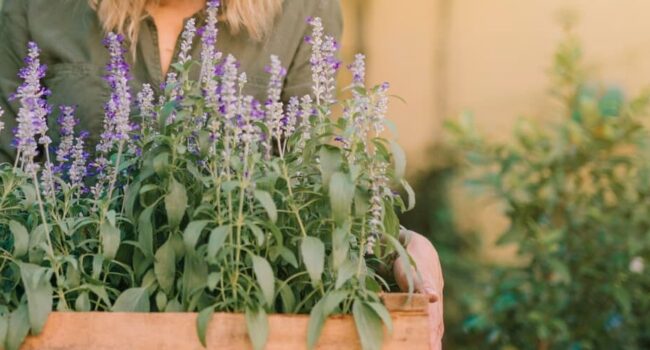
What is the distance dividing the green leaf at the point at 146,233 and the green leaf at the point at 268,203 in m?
0.19

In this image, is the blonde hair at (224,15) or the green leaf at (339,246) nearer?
the green leaf at (339,246)

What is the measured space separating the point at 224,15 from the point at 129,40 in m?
0.23

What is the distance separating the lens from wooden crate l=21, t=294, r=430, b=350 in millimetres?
1545

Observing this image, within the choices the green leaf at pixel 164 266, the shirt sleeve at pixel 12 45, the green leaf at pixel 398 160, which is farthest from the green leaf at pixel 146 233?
the shirt sleeve at pixel 12 45

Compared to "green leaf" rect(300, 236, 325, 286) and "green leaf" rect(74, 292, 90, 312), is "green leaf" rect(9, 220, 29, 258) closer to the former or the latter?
"green leaf" rect(74, 292, 90, 312)

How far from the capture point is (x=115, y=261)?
5.53 ft

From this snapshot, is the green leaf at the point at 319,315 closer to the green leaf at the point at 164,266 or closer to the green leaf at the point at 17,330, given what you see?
the green leaf at the point at 164,266

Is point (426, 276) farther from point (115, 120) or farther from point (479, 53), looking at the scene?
point (479, 53)

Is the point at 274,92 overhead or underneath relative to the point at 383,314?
overhead

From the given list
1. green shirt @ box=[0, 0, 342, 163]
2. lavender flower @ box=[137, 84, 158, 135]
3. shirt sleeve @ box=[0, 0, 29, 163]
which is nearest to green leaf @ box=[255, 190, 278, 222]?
lavender flower @ box=[137, 84, 158, 135]

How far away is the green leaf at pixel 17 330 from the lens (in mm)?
1553

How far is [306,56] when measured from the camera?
8.91 ft

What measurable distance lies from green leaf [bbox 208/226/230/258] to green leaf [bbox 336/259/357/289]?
0.55 feet

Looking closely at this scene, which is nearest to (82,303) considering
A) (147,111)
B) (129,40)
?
(147,111)
